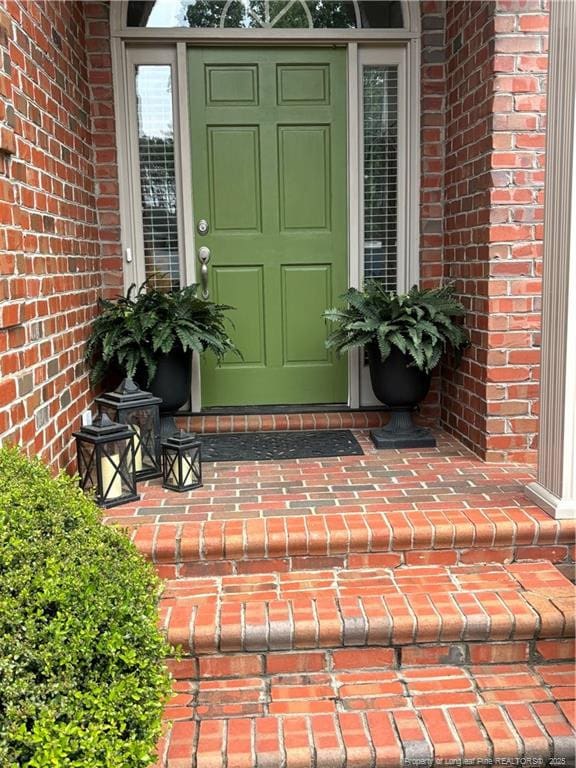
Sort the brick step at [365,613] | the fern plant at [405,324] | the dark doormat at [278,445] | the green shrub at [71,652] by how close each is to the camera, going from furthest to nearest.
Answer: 1. the dark doormat at [278,445]
2. the fern plant at [405,324]
3. the brick step at [365,613]
4. the green shrub at [71,652]

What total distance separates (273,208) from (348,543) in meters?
2.24

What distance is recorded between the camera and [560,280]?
104 inches

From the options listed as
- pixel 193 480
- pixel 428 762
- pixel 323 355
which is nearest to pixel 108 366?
pixel 193 480

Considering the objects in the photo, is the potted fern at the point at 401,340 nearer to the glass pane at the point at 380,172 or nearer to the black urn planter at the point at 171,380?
the glass pane at the point at 380,172

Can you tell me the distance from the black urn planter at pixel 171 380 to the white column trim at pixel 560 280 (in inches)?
71.5

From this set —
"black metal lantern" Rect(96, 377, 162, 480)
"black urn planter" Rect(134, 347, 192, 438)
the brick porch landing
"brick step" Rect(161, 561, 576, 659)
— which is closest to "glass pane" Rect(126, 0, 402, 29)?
"black urn planter" Rect(134, 347, 192, 438)

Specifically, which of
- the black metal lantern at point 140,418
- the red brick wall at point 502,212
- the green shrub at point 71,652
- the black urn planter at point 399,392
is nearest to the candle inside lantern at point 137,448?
the black metal lantern at point 140,418

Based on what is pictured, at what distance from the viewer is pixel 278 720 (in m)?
2.06

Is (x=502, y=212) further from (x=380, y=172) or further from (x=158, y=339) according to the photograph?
(x=158, y=339)

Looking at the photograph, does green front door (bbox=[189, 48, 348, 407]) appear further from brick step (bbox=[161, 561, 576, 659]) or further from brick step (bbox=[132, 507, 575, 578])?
brick step (bbox=[161, 561, 576, 659])

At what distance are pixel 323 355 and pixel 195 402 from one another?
81cm

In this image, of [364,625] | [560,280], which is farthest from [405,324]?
[364,625]

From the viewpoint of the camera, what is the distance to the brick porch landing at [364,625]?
1.98 metres

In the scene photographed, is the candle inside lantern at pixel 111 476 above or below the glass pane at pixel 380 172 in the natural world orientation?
below
